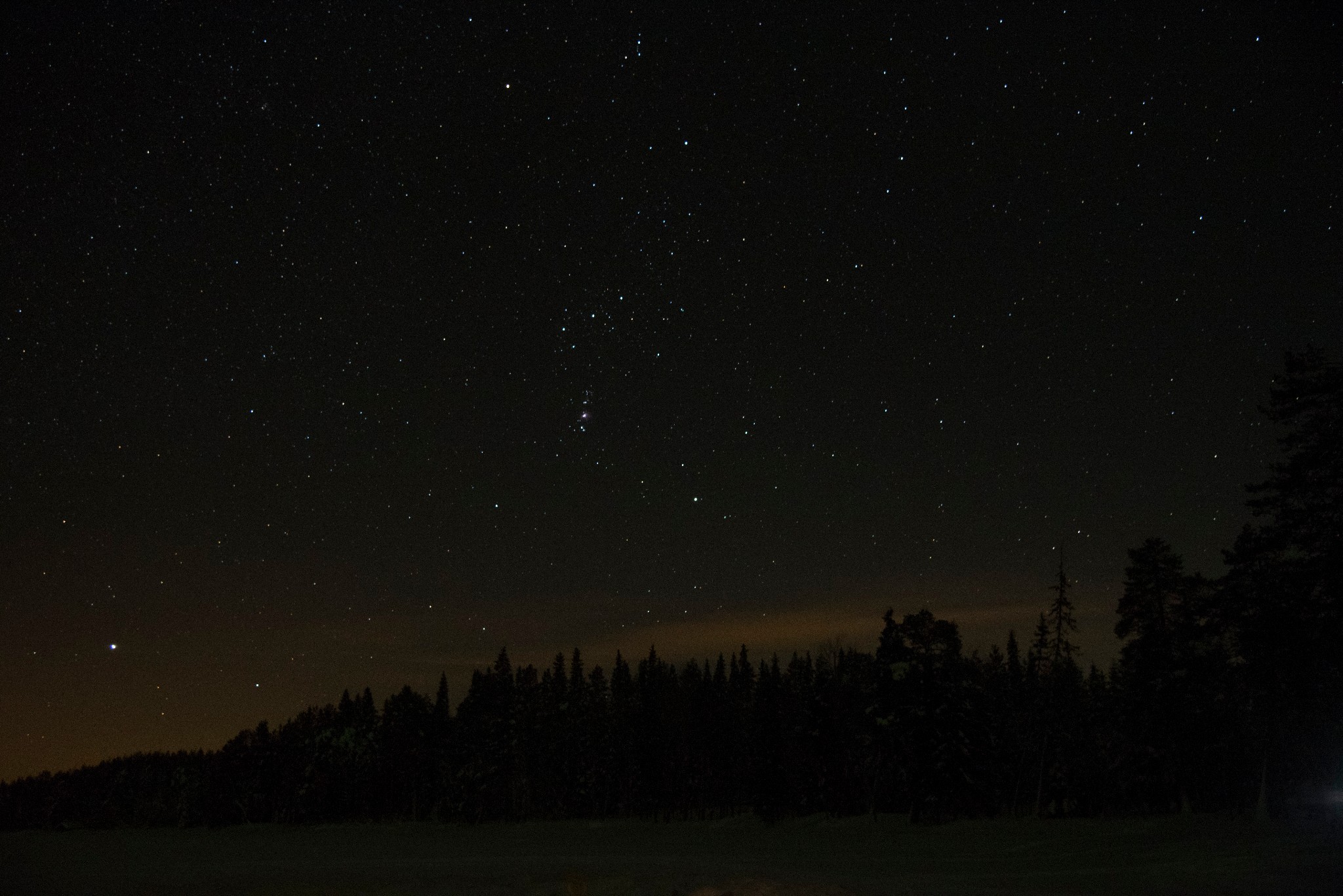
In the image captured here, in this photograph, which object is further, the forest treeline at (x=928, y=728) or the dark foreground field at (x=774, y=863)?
the forest treeline at (x=928, y=728)

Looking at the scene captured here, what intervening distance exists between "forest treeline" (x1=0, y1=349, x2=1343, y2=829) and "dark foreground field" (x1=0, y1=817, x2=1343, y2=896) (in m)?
5.04

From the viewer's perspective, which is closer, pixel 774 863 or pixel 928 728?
pixel 774 863

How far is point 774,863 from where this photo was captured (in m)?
30.0

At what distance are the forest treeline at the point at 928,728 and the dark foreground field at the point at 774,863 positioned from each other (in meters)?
5.04

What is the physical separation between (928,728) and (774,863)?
2055 cm

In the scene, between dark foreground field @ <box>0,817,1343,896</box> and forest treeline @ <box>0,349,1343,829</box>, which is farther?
forest treeline @ <box>0,349,1343,829</box>

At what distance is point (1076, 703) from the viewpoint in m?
76.0

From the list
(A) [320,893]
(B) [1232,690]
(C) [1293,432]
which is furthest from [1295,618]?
(A) [320,893]

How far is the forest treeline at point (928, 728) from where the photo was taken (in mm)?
28297

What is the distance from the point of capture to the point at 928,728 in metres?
47.9

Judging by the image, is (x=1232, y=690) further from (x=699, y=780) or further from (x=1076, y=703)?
(x=699, y=780)

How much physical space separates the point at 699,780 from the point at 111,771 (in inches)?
5301

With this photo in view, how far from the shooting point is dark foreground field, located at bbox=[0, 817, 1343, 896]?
19.1m

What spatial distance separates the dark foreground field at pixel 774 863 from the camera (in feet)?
62.6
